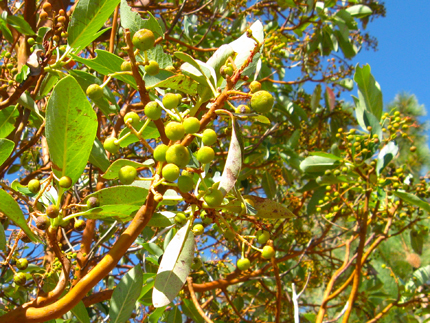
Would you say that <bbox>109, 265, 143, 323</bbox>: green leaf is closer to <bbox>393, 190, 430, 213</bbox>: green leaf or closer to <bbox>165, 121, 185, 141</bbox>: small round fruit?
<bbox>165, 121, 185, 141</bbox>: small round fruit

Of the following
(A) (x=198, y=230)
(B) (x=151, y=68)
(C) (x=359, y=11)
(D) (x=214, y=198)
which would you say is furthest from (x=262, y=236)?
(C) (x=359, y=11)

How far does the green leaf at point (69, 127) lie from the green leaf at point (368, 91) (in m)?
1.71

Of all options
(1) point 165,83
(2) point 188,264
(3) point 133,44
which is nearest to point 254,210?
(2) point 188,264

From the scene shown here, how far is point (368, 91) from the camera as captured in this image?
84.1 inches

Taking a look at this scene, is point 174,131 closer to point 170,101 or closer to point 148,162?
point 170,101

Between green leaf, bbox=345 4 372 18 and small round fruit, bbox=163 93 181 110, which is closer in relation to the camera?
small round fruit, bbox=163 93 181 110

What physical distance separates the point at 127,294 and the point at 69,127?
24.0 inches

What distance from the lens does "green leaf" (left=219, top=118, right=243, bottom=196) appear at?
0.72 meters

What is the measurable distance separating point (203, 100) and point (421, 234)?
260 cm

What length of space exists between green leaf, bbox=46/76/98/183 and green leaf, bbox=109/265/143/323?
0.43 metres

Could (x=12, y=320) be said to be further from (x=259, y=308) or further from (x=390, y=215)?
(x=259, y=308)

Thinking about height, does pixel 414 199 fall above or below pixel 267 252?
above

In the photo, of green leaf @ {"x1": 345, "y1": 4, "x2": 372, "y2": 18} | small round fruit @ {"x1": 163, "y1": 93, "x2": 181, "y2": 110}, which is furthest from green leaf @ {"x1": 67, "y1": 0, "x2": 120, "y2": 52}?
green leaf @ {"x1": 345, "y1": 4, "x2": 372, "y2": 18}

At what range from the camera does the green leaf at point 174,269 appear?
31.6 inches
